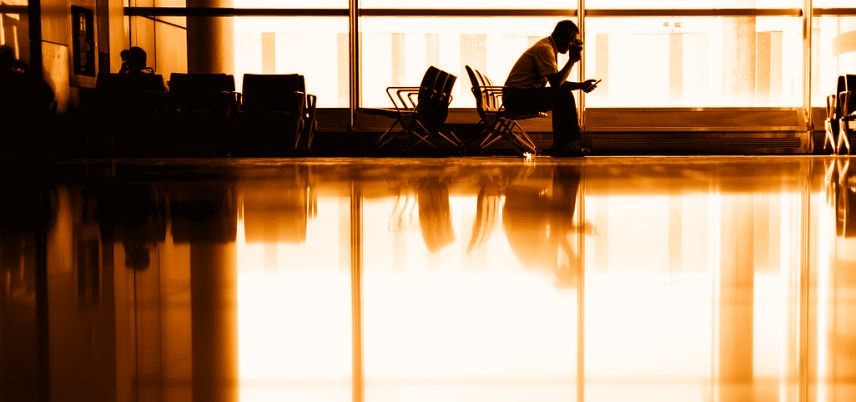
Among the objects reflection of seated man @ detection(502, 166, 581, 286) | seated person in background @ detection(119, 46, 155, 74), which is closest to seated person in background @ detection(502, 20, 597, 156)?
seated person in background @ detection(119, 46, 155, 74)

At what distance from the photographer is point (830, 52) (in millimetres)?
11914

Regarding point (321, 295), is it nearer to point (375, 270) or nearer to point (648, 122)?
point (375, 270)

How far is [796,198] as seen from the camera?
3.03 m

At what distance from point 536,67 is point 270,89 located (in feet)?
9.76

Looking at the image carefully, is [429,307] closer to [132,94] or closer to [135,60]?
[132,94]

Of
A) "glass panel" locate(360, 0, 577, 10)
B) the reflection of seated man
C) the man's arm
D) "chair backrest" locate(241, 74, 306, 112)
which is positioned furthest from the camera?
"glass panel" locate(360, 0, 577, 10)

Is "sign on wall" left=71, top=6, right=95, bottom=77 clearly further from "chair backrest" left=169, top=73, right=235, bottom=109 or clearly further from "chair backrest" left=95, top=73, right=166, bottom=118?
"chair backrest" left=169, top=73, right=235, bottom=109

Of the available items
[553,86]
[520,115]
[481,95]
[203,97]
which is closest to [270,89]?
[203,97]

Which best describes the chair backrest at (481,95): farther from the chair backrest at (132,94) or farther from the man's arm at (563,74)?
the chair backrest at (132,94)

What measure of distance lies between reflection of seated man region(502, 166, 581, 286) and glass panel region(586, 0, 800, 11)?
8716mm

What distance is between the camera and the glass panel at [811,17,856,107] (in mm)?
11844

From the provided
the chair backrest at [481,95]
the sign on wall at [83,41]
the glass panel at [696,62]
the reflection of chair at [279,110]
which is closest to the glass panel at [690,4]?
the glass panel at [696,62]

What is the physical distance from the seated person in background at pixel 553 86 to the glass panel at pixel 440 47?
3612mm

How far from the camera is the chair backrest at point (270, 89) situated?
391 inches
